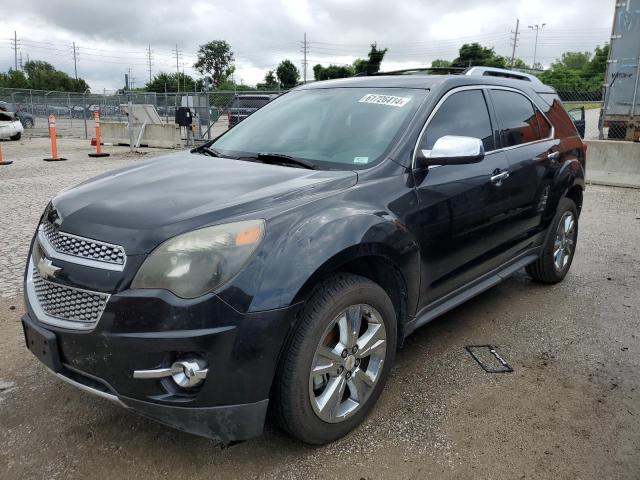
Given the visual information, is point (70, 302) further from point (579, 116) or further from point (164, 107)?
point (164, 107)

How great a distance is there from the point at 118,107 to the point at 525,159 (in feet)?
80.7

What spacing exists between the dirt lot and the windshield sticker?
5.36 feet

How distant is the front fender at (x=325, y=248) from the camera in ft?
6.94

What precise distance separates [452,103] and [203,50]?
365ft

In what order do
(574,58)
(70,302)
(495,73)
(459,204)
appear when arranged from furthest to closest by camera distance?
(574,58) → (495,73) → (459,204) → (70,302)

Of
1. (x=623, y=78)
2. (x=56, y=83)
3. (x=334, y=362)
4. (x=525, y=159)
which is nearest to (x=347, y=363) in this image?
(x=334, y=362)

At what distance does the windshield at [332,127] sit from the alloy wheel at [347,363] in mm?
851

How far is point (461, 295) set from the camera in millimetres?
3449

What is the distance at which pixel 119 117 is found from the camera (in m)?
25.0

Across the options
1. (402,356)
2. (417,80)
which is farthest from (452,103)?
(402,356)

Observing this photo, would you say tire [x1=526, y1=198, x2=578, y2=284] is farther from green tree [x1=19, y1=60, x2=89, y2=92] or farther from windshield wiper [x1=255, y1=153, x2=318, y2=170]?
green tree [x1=19, y1=60, x2=89, y2=92]

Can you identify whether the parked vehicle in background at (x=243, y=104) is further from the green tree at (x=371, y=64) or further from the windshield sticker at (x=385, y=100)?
the windshield sticker at (x=385, y=100)

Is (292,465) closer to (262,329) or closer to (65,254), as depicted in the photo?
(262,329)

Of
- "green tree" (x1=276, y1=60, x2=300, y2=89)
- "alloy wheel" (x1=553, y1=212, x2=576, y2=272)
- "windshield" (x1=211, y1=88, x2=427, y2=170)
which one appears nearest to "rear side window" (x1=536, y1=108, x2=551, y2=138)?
"alloy wheel" (x1=553, y1=212, x2=576, y2=272)
